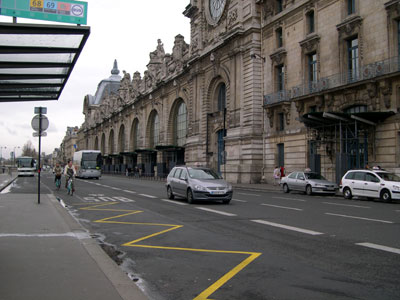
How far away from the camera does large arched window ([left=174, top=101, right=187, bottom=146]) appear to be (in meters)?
55.4

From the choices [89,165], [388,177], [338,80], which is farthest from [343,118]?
[89,165]

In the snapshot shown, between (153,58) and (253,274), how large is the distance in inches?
2474

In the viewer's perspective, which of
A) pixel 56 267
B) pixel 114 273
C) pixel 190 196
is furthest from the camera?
pixel 190 196

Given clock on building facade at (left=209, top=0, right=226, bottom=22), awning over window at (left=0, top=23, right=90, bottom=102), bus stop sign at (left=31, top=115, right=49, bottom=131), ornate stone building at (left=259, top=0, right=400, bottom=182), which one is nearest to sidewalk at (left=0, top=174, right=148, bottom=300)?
awning over window at (left=0, top=23, right=90, bottom=102)

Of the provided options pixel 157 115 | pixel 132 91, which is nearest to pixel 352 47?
pixel 157 115

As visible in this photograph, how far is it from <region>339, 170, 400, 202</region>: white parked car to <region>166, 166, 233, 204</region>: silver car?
7553 mm

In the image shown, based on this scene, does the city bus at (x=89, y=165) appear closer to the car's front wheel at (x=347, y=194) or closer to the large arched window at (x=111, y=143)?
the car's front wheel at (x=347, y=194)

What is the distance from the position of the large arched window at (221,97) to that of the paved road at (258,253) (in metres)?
31.2

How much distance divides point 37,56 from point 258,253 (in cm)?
559

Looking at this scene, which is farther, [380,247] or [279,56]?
[279,56]

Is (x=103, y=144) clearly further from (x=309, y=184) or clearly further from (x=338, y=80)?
(x=309, y=184)

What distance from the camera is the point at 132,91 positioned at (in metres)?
77.2

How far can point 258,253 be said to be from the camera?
7188mm

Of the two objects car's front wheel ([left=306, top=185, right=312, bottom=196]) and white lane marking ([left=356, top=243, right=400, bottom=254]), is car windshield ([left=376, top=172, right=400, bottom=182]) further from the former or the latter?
white lane marking ([left=356, top=243, right=400, bottom=254])
